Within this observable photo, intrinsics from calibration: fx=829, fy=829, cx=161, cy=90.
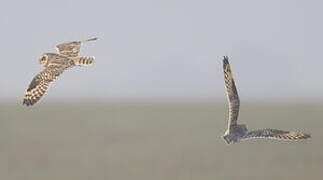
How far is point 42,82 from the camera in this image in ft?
59.2

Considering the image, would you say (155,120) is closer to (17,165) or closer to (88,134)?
(88,134)

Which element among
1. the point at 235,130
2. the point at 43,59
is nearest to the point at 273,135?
the point at 235,130

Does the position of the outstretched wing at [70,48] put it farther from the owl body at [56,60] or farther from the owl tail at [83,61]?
the owl tail at [83,61]

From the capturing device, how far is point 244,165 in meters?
43.7

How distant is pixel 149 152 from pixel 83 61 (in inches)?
1310

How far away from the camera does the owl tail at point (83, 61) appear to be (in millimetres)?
17161

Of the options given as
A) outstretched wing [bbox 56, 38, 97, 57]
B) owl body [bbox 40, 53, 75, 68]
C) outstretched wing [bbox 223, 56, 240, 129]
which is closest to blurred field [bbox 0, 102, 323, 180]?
outstretched wing [bbox 56, 38, 97, 57]

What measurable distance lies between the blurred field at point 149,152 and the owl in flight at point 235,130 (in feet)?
66.5

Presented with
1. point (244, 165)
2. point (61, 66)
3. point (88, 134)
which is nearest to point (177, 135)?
point (88, 134)

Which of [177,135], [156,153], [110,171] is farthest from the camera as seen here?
[177,135]

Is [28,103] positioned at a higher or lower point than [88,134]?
higher

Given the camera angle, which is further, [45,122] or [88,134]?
[45,122]

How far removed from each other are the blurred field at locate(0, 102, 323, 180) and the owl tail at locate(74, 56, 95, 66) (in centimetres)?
2061

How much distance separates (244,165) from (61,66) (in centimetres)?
2670
